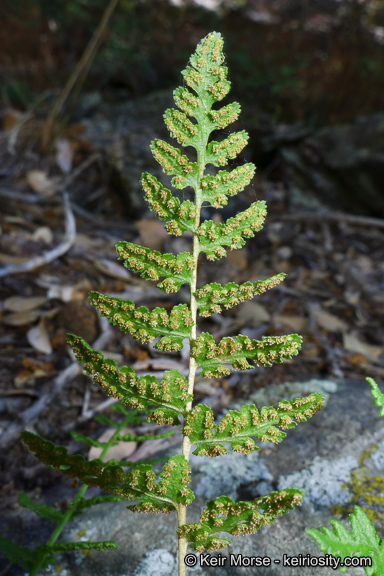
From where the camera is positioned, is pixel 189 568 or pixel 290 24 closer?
pixel 189 568

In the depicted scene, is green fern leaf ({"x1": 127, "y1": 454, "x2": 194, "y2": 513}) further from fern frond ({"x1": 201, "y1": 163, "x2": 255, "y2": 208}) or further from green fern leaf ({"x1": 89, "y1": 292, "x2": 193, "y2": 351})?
fern frond ({"x1": 201, "y1": 163, "x2": 255, "y2": 208})

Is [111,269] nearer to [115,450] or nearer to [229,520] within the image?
[115,450]

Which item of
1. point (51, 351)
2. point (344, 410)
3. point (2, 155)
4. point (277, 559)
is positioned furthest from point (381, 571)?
point (2, 155)

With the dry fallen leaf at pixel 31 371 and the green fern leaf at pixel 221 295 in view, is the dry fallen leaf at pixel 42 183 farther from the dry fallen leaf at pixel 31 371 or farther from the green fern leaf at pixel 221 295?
the green fern leaf at pixel 221 295

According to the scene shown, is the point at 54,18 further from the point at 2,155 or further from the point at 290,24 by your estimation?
the point at 2,155

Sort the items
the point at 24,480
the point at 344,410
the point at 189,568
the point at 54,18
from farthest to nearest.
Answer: the point at 54,18
the point at 344,410
the point at 24,480
the point at 189,568

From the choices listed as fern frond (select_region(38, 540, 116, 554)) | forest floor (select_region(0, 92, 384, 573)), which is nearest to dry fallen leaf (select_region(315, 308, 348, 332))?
forest floor (select_region(0, 92, 384, 573))

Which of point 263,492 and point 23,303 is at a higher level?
point 23,303

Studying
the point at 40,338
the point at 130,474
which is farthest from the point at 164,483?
the point at 40,338
